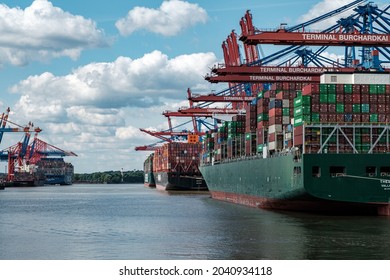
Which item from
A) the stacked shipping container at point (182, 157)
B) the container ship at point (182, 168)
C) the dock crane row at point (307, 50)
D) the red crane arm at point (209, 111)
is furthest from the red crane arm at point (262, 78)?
the stacked shipping container at point (182, 157)

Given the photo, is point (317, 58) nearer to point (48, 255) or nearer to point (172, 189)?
point (48, 255)

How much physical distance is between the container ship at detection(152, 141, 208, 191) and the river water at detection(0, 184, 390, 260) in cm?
6970

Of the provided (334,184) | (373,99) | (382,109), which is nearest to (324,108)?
(373,99)

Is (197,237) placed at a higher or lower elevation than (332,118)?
lower

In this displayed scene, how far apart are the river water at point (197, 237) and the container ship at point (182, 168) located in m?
69.7

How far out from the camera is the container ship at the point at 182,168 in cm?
12344

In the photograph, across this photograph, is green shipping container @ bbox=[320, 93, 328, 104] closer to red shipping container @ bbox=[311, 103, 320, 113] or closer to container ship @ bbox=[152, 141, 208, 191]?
red shipping container @ bbox=[311, 103, 320, 113]

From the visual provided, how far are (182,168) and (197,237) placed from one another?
92.2 m

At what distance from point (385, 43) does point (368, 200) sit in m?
16.0

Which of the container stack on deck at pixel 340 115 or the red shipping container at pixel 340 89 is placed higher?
the red shipping container at pixel 340 89

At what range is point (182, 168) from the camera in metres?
129

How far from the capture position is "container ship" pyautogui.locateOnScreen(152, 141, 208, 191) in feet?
405

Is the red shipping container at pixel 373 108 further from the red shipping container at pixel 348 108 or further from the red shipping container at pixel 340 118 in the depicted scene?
the red shipping container at pixel 340 118

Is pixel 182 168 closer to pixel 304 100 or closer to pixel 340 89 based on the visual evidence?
pixel 304 100
